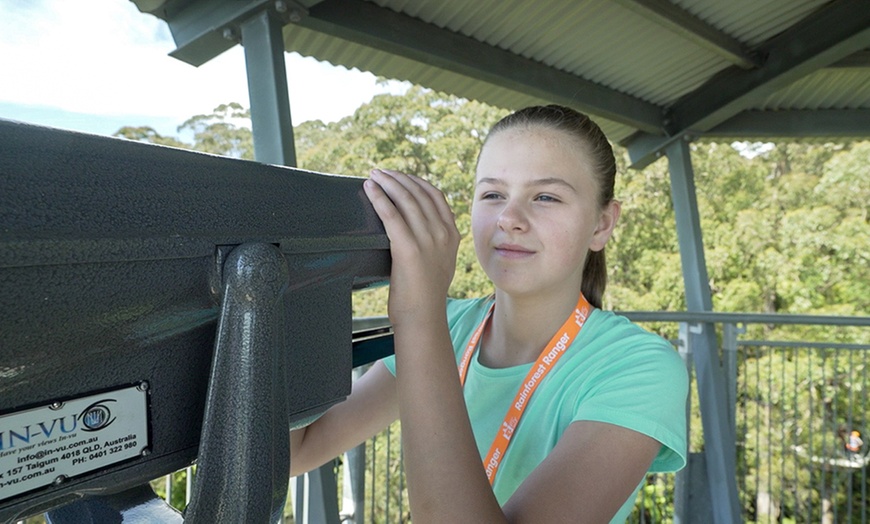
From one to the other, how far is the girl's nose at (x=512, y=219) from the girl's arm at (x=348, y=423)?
14.3 inches

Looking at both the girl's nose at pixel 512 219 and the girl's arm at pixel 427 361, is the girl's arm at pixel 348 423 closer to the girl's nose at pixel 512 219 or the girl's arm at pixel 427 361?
the girl's nose at pixel 512 219

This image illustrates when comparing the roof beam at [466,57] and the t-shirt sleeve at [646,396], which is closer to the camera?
the t-shirt sleeve at [646,396]

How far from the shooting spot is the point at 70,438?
41 cm

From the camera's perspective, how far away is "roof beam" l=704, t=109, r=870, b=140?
4.37 metres

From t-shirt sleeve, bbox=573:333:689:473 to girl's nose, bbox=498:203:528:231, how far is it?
0.25 m

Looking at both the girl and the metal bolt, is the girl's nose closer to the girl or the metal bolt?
→ the girl

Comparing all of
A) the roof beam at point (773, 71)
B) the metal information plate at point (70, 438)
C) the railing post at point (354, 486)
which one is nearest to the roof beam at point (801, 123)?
the roof beam at point (773, 71)

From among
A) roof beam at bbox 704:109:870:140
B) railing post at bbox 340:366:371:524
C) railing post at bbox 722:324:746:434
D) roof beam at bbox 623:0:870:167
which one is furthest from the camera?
roof beam at bbox 704:109:870:140

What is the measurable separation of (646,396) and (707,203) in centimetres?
1668

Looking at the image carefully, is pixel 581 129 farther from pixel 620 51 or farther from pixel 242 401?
pixel 620 51

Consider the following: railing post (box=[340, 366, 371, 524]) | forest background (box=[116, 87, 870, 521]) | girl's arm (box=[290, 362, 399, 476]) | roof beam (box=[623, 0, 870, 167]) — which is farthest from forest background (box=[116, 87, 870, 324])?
girl's arm (box=[290, 362, 399, 476])

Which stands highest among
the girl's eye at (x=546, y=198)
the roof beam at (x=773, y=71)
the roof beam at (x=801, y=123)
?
the roof beam at (x=773, y=71)

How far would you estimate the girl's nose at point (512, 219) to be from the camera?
1093 millimetres

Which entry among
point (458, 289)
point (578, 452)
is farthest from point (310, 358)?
point (458, 289)
